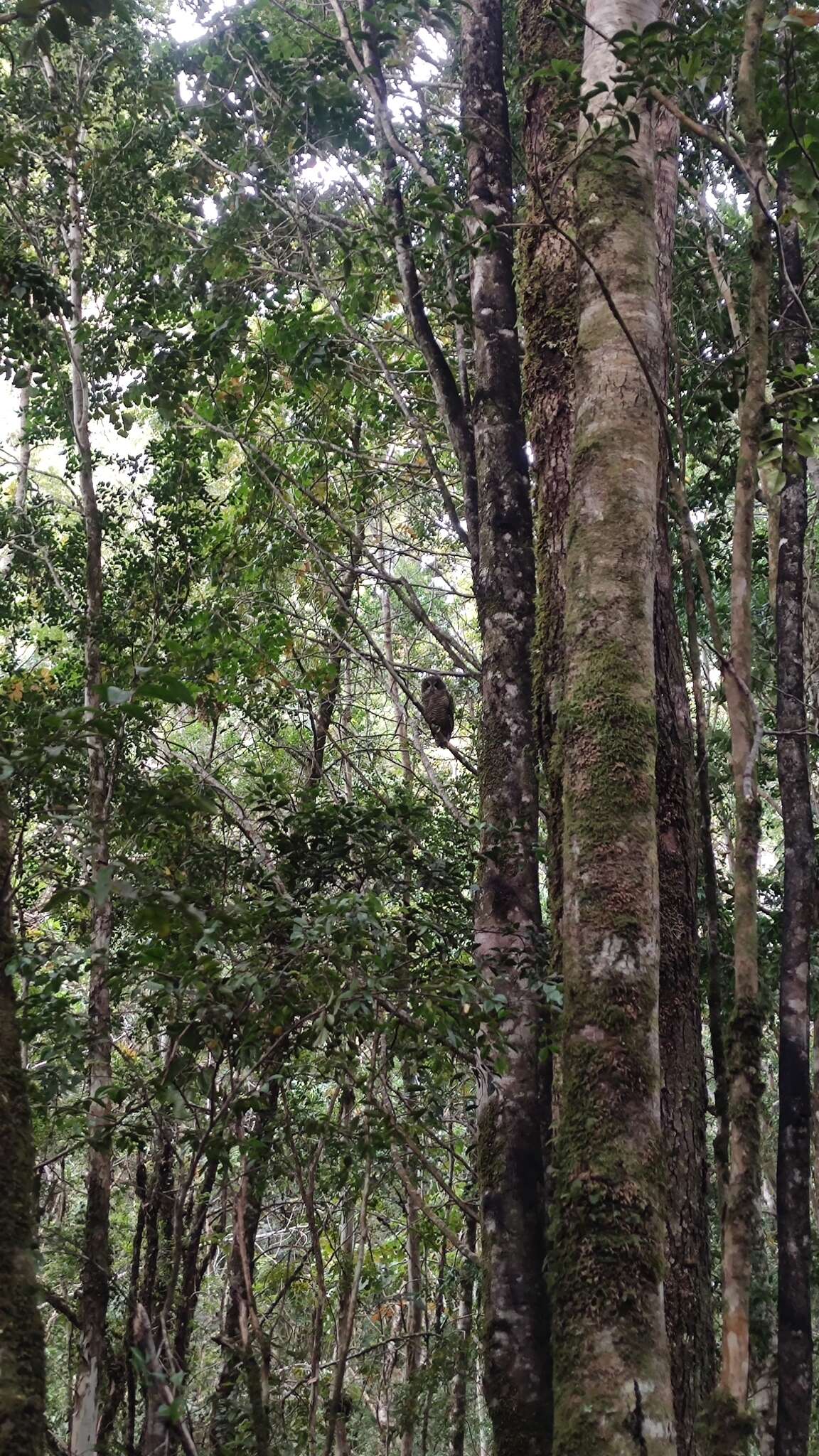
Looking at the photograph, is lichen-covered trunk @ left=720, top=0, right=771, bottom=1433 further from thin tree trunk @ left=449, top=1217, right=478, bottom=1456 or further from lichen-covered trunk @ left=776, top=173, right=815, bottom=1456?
thin tree trunk @ left=449, top=1217, right=478, bottom=1456

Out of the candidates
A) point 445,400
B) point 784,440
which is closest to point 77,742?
point 784,440

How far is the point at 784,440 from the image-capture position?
117 inches

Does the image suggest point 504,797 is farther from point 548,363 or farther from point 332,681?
point 332,681

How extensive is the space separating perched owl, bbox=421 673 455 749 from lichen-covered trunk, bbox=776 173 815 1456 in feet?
4.62

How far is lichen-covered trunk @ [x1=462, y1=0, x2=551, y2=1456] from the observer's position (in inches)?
Answer: 100

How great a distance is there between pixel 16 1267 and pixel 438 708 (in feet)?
12.3

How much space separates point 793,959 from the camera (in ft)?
15.7

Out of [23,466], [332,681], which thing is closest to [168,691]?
[332,681]

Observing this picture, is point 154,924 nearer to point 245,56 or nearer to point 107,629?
point 107,629

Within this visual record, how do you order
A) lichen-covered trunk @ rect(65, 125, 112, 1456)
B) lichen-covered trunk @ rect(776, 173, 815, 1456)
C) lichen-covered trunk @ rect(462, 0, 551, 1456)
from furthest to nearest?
lichen-covered trunk @ rect(65, 125, 112, 1456), lichen-covered trunk @ rect(776, 173, 815, 1456), lichen-covered trunk @ rect(462, 0, 551, 1456)

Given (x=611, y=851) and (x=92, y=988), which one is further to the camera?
(x=92, y=988)

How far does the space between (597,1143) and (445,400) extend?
110 inches

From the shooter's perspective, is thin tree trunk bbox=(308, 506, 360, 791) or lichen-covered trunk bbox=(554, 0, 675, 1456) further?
thin tree trunk bbox=(308, 506, 360, 791)

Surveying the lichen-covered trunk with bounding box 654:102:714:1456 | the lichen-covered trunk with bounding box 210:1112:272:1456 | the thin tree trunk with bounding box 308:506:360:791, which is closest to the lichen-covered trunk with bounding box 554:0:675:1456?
the lichen-covered trunk with bounding box 654:102:714:1456
